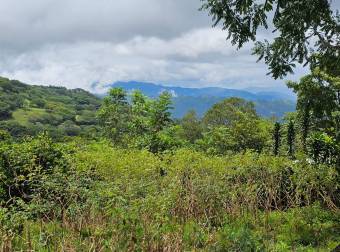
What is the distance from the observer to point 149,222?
877cm

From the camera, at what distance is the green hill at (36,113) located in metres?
130

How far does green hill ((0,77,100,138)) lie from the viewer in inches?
5113

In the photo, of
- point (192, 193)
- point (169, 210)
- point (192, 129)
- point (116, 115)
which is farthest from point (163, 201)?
point (192, 129)

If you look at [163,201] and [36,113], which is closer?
[163,201]

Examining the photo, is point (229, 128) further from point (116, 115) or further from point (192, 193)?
point (192, 193)

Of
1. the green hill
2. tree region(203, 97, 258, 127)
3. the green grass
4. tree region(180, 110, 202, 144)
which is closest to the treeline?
tree region(203, 97, 258, 127)

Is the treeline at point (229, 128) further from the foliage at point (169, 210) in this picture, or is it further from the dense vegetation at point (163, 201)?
the foliage at point (169, 210)

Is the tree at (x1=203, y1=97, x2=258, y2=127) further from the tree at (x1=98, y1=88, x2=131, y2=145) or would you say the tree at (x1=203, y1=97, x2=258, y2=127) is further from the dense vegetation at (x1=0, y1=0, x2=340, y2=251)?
the dense vegetation at (x1=0, y1=0, x2=340, y2=251)

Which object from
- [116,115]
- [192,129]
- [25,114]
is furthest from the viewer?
[25,114]

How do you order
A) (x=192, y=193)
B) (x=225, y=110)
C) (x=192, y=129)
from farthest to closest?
(x=192, y=129)
(x=225, y=110)
(x=192, y=193)

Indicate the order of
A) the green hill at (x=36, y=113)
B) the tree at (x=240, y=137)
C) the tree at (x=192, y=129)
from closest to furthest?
the tree at (x=240, y=137) < the tree at (x=192, y=129) < the green hill at (x=36, y=113)

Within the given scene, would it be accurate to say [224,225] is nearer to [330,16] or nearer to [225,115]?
[330,16]

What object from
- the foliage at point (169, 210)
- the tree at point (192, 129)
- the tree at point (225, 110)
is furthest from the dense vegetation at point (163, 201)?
the tree at point (192, 129)

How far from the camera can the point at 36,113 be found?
15338 centimetres
